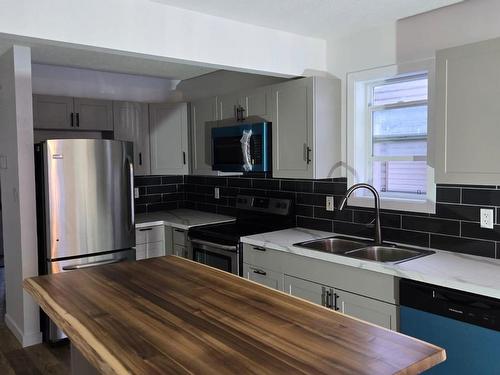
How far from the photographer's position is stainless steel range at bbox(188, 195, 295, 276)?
3.46m

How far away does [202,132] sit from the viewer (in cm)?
435

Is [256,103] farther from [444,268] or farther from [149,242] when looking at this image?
[444,268]

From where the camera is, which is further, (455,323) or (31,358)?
(31,358)

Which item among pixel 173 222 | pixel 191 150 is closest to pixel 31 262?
pixel 173 222

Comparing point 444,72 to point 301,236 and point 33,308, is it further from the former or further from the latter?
point 33,308

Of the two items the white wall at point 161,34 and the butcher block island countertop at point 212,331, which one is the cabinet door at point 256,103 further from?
the butcher block island countertop at point 212,331

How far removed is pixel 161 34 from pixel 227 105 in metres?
1.31

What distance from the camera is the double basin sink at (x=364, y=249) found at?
9.21ft

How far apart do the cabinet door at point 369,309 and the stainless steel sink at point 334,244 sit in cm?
44

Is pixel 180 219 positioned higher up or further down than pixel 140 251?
higher up

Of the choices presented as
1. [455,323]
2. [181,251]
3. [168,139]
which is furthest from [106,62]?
[455,323]

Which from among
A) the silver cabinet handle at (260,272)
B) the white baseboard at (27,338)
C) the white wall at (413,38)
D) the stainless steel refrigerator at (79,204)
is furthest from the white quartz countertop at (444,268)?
the white baseboard at (27,338)

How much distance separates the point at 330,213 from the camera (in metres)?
3.53

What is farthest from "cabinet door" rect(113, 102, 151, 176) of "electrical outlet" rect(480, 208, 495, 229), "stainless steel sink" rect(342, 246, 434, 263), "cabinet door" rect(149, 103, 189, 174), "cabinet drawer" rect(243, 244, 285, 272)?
"electrical outlet" rect(480, 208, 495, 229)
